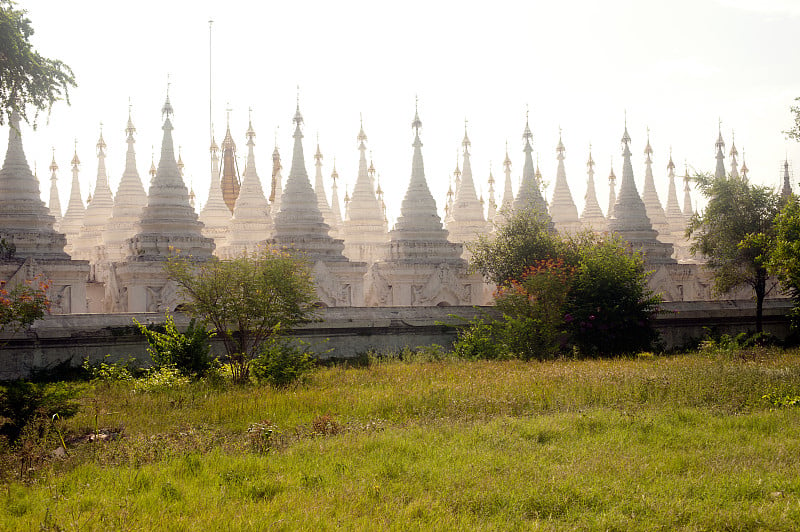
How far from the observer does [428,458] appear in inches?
346

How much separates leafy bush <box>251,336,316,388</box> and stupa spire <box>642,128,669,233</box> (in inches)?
1169

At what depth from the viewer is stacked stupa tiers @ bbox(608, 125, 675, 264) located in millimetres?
34344

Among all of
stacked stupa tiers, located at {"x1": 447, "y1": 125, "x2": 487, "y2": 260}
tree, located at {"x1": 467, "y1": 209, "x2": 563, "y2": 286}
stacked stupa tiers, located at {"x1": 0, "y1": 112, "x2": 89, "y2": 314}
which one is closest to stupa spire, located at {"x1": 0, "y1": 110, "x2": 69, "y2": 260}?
stacked stupa tiers, located at {"x1": 0, "y1": 112, "x2": 89, "y2": 314}

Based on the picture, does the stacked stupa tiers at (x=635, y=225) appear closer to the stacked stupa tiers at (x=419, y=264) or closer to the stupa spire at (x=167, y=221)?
the stacked stupa tiers at (x=419, y=264)

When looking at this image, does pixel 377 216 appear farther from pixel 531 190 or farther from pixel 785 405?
pixel 785 405

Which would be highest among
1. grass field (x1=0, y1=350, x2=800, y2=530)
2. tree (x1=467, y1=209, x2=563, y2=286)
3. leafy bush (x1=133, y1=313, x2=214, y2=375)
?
tree (x1=467, y1=209, x2=563, y2=286)

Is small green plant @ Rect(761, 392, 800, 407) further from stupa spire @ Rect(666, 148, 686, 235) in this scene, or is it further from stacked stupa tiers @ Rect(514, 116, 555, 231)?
stupa spire @ Rect(666, 148, 686, 235)

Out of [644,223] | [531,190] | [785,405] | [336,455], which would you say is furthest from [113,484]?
[644,223]

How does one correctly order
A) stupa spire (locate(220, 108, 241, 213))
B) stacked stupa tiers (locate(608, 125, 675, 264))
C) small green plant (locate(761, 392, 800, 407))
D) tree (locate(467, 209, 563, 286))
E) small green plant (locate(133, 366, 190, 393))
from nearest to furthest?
1. small green plant (locate(761, 392, 800, 407))
2. small green plant (locate(133, 366, 190, 393))
3. tree (locate(467, 209, 563, 286))
4. stacked stupa tiers (locate(608, 125, 675, 264))
5. stupa spire (locate(220, 108, 241, 213))

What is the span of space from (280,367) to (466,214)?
21.6 metres

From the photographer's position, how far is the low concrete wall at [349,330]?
15.6m

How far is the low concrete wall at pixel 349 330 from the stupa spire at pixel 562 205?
39.5 feet

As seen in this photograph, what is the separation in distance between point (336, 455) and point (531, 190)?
2300 cm

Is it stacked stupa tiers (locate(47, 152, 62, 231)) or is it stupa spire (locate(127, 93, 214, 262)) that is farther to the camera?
stacked stupa tiers (locate(47, 152, 62, 231))
